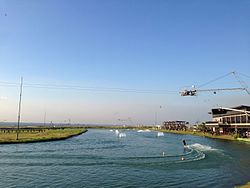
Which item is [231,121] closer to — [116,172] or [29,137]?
[29,137]

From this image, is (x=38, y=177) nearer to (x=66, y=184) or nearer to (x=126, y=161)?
(x=66, y=184)

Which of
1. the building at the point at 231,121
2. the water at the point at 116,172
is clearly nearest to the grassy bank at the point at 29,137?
the water at the point at 116,172

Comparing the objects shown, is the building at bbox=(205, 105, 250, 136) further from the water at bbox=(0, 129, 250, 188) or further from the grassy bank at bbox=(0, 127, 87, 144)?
the grassy bank at bbox=(0, 127, 87, 144)

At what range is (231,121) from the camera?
124938 millimetres

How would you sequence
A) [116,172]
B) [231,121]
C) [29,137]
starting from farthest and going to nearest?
[231,121] < [29,137] < [116,172]

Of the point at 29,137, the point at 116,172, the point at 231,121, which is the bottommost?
the point at 116,172

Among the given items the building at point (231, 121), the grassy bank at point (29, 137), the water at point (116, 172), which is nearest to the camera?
the water at point (116, 172)

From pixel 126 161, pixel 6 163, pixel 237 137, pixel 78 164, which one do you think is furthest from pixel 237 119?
pixel 6 163

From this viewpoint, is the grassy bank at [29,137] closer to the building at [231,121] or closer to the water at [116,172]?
the water at [116,172]

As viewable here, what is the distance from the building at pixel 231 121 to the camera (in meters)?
110

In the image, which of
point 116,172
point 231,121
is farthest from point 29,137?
point 231,121

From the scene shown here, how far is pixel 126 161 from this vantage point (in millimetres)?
43938

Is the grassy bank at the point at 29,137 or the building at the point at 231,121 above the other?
the building at the point at 231,121

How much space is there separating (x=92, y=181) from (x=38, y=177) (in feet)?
21.8
